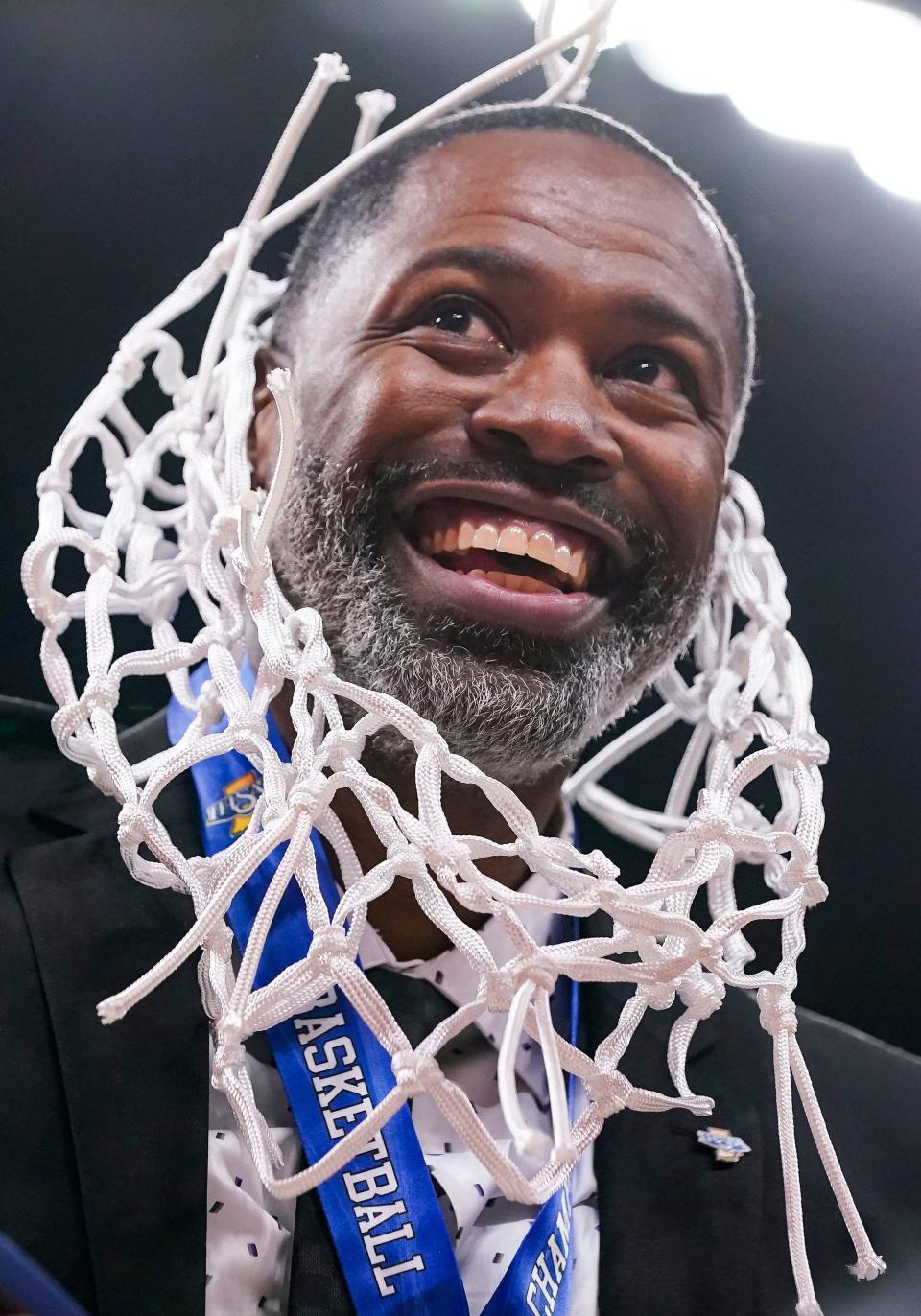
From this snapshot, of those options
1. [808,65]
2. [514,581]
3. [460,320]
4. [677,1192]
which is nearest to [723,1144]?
[677,1192]

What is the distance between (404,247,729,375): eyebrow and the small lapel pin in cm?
Answer: 65

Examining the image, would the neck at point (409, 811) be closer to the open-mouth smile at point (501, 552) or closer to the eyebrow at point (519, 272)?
the open-mouth smile at point (501, 552)

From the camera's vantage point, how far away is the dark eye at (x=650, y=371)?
3.38ft

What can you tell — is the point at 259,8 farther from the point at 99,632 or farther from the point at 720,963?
the point at 720,963

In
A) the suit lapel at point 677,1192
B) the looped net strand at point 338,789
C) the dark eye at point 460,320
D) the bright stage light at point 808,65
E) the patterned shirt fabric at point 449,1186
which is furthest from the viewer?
the bright stage light at point 808,65

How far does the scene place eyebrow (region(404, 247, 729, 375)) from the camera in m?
0.98

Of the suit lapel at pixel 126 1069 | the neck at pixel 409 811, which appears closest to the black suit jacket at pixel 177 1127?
the suit lapel at pixel 126 1069

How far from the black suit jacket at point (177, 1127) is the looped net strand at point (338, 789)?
8 cm

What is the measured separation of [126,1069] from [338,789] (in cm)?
22

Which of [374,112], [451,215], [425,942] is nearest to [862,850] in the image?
[425,942]

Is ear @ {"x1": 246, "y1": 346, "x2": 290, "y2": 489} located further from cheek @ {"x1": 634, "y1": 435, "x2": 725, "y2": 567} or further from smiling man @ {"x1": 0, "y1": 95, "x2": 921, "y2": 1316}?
cheek @ {"x1": 634, "y1": 435, "x2": 725, "y2": 567}

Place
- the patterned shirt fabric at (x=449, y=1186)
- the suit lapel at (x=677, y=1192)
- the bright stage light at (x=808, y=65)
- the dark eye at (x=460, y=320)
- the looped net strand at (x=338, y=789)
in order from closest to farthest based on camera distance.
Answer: the looped net strand at (x=338, y=789) < the patterned shirt fabric at (x=449, y=1186) < the suit lapel at (x=677, y=1192) < the dark eye at (x=460, y=320) < the bright stage light at (x=808, y=65)

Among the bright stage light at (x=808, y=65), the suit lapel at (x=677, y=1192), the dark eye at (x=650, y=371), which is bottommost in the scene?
the suit lapel at (x=677, y=1192)

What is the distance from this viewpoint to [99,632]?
82cm
